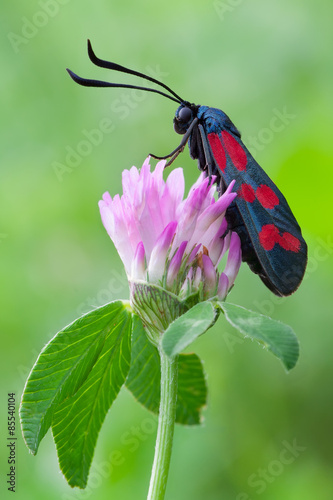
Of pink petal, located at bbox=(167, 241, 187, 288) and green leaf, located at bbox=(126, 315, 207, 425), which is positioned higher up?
pink petal, located at bbox=(167, 241, 187, 288)

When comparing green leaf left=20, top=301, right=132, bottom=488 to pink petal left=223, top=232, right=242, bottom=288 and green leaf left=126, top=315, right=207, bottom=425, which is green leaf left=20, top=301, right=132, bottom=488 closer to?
green leaf left=126, top=315, right=207, bottom=425

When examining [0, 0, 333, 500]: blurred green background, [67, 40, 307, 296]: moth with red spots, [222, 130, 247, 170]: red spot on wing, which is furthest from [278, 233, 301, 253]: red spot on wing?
[0, 0, 333, 500]: blurred green background

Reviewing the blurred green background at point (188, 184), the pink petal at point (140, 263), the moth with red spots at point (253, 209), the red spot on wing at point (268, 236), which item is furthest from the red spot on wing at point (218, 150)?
the blurred green background at point (188, 184)

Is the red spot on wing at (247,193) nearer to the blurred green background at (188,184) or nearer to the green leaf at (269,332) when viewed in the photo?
the green leaf at (269,332)

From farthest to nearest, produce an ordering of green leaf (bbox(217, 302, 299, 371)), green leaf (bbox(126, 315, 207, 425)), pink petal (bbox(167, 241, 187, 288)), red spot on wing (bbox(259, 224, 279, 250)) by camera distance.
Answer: green leaf (bbox(126, 315, 207, 425))
red spot on wing (bbox(259, 224, 279, 250))
pink petal (bbox(167, 241, 187, 288))
green leaf (bbox(217, 302, 299, 371))

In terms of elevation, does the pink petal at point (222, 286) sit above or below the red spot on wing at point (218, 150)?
below

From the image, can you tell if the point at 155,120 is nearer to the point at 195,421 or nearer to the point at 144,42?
the point at 144,42
